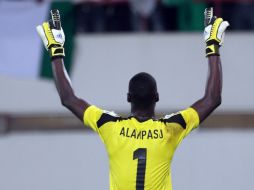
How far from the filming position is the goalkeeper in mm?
3707

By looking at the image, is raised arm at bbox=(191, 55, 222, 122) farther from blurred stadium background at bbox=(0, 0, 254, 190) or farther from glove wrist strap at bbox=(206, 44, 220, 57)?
blurred stadium background at bbox=(0, 0, 254, 190)

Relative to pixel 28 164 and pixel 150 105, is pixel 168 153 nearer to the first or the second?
pixel 150 105

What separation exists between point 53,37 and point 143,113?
1.85 feet

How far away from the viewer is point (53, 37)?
12.8ft

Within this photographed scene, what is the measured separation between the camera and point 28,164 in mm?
9648

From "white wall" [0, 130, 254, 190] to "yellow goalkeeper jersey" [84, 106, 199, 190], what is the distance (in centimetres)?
560

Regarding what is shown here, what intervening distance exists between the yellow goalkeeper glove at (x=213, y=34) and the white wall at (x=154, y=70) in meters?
5.53

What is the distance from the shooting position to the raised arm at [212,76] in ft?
12.2

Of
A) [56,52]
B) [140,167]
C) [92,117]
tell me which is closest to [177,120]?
[140,167]

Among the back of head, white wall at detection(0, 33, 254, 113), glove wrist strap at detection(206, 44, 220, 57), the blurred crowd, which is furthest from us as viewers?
white wall at detection(0, 33, 254, 113)

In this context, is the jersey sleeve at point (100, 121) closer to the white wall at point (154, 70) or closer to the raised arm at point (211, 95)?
the raised arm at point (211, 95)

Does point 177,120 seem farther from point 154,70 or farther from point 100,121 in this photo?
point 154,70

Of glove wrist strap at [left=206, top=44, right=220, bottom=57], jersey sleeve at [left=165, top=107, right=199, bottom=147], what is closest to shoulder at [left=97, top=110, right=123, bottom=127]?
jersey sleeve at [left=165, top=107, right=199, bottom=147]

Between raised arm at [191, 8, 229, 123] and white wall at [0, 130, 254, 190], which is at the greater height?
raised arm at [191, 8, 229, 123]
